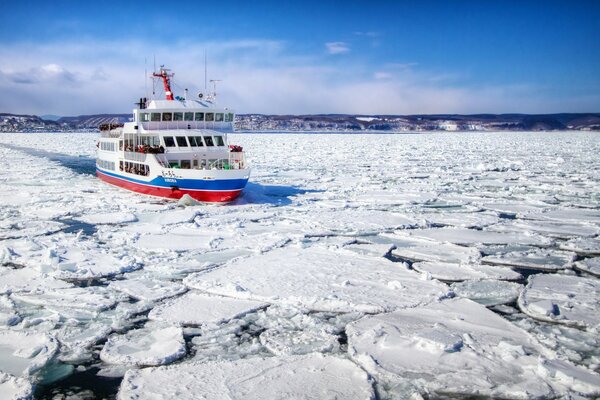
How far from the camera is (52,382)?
14.7 feet

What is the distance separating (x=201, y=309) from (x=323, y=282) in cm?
206

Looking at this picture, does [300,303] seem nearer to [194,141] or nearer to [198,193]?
[198,193]

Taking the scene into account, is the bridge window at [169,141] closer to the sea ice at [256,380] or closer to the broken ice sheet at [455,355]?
the broken ice sheet at [455,355]

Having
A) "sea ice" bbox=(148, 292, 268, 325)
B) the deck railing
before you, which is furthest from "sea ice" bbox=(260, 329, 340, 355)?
the deck railing

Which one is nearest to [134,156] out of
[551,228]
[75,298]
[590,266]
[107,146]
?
[107,146]

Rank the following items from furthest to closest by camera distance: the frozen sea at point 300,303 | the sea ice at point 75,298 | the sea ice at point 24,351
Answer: the sea ice at point 75,298, the sea ice at point 24,351, the frozen sea at point 300,303

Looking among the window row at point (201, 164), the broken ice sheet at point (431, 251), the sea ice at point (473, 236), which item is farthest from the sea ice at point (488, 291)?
the window row at point (201, 164)

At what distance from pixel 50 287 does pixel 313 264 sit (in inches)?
170

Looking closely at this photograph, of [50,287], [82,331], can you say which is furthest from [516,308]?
[50,287]

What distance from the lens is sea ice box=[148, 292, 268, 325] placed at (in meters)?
5.97

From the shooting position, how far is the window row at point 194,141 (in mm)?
16922

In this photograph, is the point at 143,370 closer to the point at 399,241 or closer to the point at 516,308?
the point at 516,308

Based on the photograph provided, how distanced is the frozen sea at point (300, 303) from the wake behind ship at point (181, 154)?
1784mm

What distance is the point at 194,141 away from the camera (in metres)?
17.1
